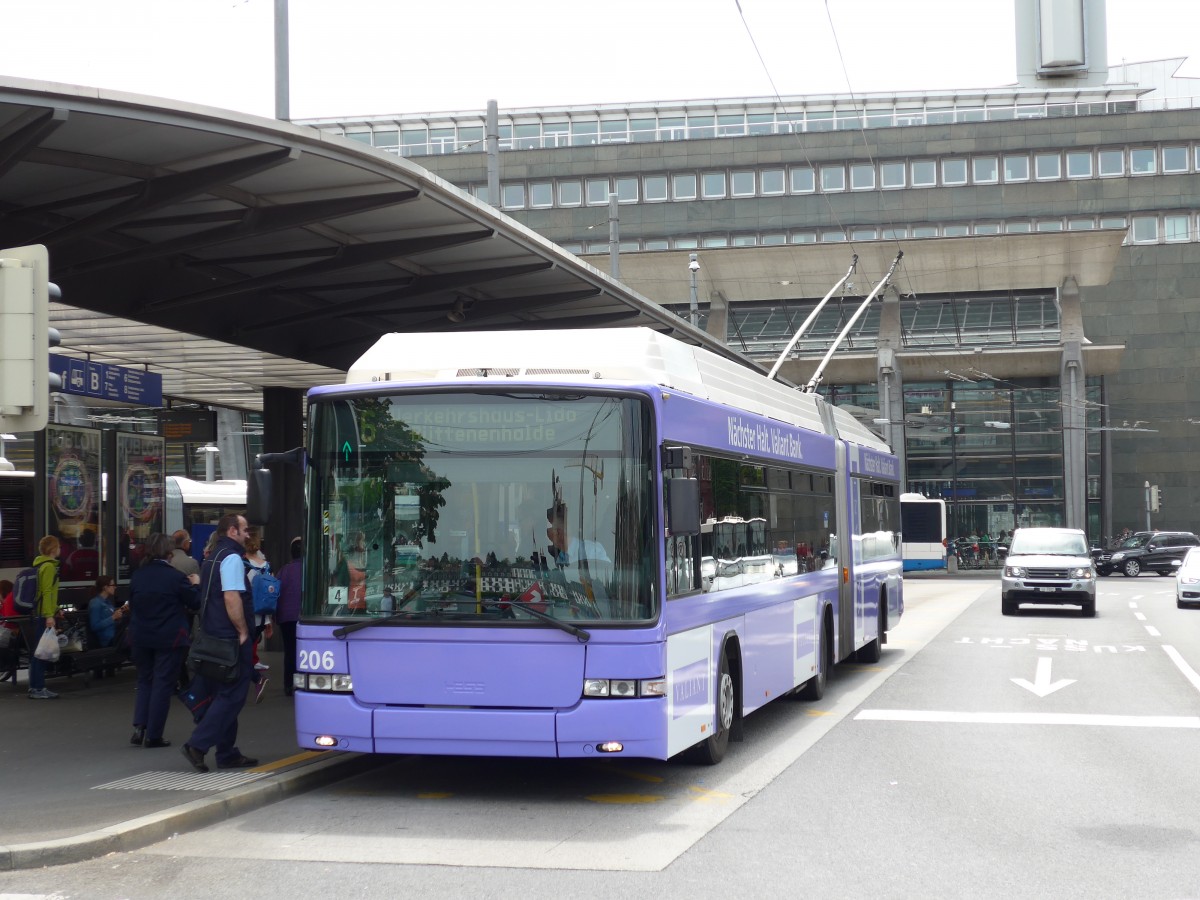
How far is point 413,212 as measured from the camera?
1327 centimetres

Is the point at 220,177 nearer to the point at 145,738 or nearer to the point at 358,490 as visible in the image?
the point at 358,490

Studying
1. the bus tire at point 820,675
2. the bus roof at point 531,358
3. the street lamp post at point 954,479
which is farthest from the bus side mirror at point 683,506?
the street lamp post at point 954,479

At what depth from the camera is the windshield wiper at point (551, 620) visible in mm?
8797

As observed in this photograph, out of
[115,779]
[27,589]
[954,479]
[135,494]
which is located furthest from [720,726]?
[954,479]

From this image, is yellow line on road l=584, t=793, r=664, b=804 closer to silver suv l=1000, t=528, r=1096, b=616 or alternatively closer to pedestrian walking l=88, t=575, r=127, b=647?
pedestrian walking l=88, t=575, r=127, b=647

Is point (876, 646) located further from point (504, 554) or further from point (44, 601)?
point (504, 554)

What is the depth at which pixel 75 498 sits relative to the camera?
16.8m

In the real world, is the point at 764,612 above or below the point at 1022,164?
below

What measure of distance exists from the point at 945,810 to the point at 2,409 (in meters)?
5.87

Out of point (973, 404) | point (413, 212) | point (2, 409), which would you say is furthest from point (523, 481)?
point (973, 404)

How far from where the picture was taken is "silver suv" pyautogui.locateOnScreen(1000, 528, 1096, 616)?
98.3ft

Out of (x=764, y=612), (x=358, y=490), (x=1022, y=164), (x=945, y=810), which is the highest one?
(x=1022, y=164)

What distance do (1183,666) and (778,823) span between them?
12.2m

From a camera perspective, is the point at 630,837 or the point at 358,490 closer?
the point at 630,837
